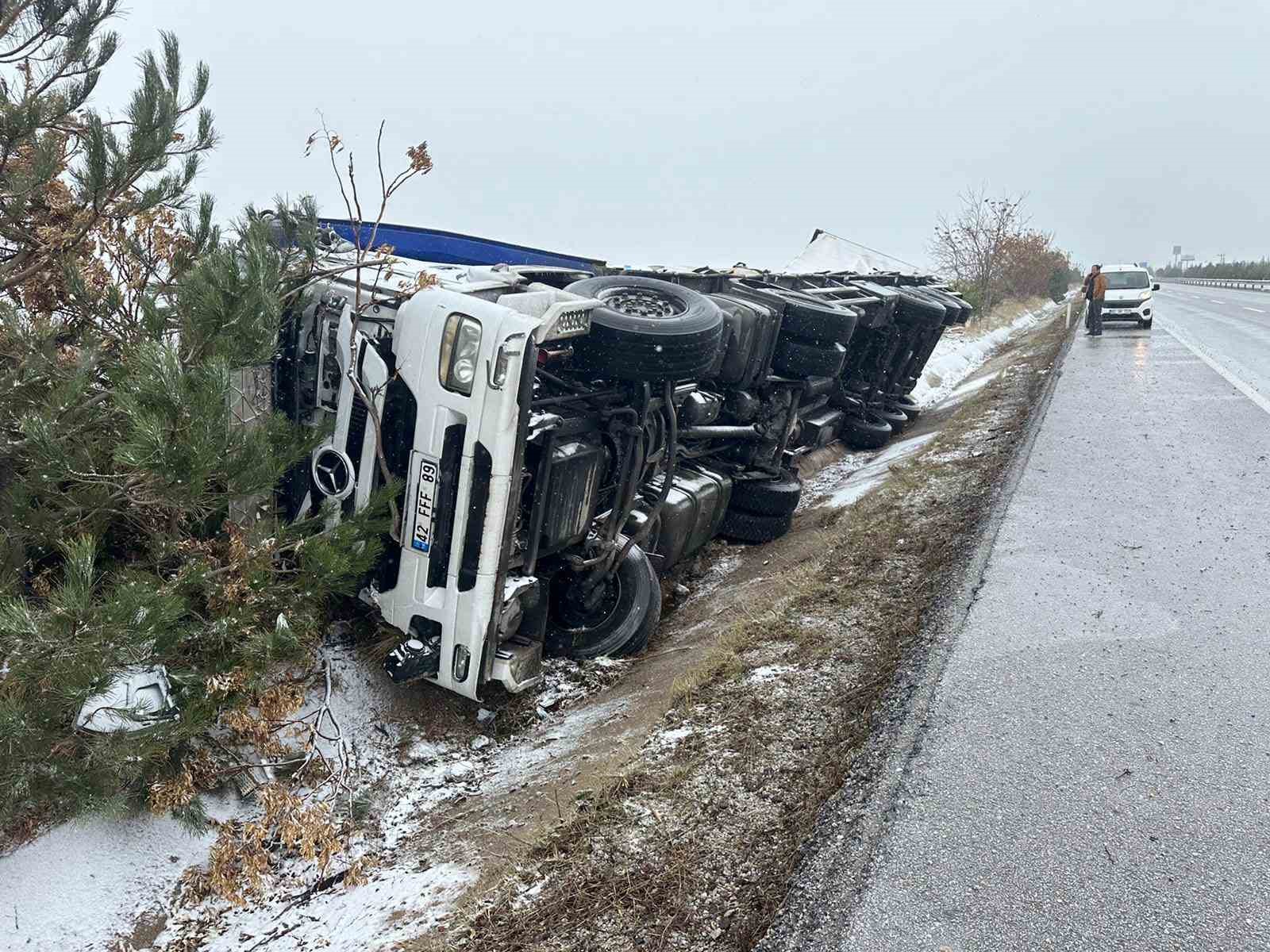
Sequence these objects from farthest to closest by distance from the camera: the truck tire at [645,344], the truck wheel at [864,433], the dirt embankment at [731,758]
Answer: the truck wheel at [864,433]
the truck tire at [645,344]
the dirt embankment at [731,758]

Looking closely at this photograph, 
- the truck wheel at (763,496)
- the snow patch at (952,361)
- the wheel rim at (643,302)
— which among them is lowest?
the snow patch at (952,361)

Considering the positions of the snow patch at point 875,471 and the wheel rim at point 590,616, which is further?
the snow patch at point 875,471

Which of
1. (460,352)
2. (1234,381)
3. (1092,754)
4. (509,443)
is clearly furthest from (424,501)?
(1234,381)

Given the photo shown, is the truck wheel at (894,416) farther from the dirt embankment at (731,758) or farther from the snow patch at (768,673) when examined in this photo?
the snow patch at (768,673)

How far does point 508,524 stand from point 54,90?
2.59m

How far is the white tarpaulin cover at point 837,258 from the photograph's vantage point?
12.5 meters

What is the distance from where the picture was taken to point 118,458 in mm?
2758

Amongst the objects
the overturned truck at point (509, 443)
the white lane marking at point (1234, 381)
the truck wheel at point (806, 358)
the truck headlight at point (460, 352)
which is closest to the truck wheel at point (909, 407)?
the white lane marking at point (1234, 381)

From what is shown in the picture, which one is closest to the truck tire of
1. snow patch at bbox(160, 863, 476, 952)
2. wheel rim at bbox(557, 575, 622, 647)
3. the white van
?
wheel rim at bbox(557, 575, 622, 647)

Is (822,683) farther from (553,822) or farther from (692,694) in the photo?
(553,822)

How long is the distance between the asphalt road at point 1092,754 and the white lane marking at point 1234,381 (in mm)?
3693

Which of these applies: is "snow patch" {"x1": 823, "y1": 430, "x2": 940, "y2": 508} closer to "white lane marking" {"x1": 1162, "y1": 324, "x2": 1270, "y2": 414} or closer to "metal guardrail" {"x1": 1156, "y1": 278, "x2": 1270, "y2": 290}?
"white lane marking" {"x1": 1162, "y1": 324, "x2": 1270, "y2": 414}

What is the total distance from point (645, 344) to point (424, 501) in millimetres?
1372

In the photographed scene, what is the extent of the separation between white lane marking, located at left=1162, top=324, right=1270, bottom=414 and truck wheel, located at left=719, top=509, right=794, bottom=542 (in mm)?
5095
